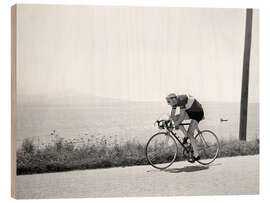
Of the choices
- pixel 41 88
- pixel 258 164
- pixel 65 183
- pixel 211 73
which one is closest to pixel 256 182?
pixel 258 164

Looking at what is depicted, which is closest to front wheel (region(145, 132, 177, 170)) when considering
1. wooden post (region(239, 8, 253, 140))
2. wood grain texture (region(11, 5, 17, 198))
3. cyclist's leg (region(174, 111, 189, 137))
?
cyclist's leg (region(174, 111, 189, 137))

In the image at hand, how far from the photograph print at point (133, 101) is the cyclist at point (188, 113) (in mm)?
12

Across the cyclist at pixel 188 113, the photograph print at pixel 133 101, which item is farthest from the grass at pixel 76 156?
the cyclist at pixel 188 113

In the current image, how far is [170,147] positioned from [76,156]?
1077mm

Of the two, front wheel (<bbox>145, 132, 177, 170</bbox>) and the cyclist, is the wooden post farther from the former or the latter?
front wheel (<bbox>145, 132, 177, 170</bbox>)

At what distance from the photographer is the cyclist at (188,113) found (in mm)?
6383

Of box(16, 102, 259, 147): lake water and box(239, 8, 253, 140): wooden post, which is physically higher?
box(239, 8, 253, 140): wooden post

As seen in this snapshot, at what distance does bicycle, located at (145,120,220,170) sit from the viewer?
20.8ft

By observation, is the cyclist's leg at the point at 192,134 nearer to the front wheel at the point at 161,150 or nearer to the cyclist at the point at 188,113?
the cyclist at the point at 188,113

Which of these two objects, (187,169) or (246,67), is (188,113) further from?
(246,67)


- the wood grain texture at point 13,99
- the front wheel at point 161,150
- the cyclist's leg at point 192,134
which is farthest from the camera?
the cyclist's leg at point 192,134

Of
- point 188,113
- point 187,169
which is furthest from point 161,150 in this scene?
point 188,113

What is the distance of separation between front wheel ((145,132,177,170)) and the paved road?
80 millimetres

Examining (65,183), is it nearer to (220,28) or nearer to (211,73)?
(211,73)
